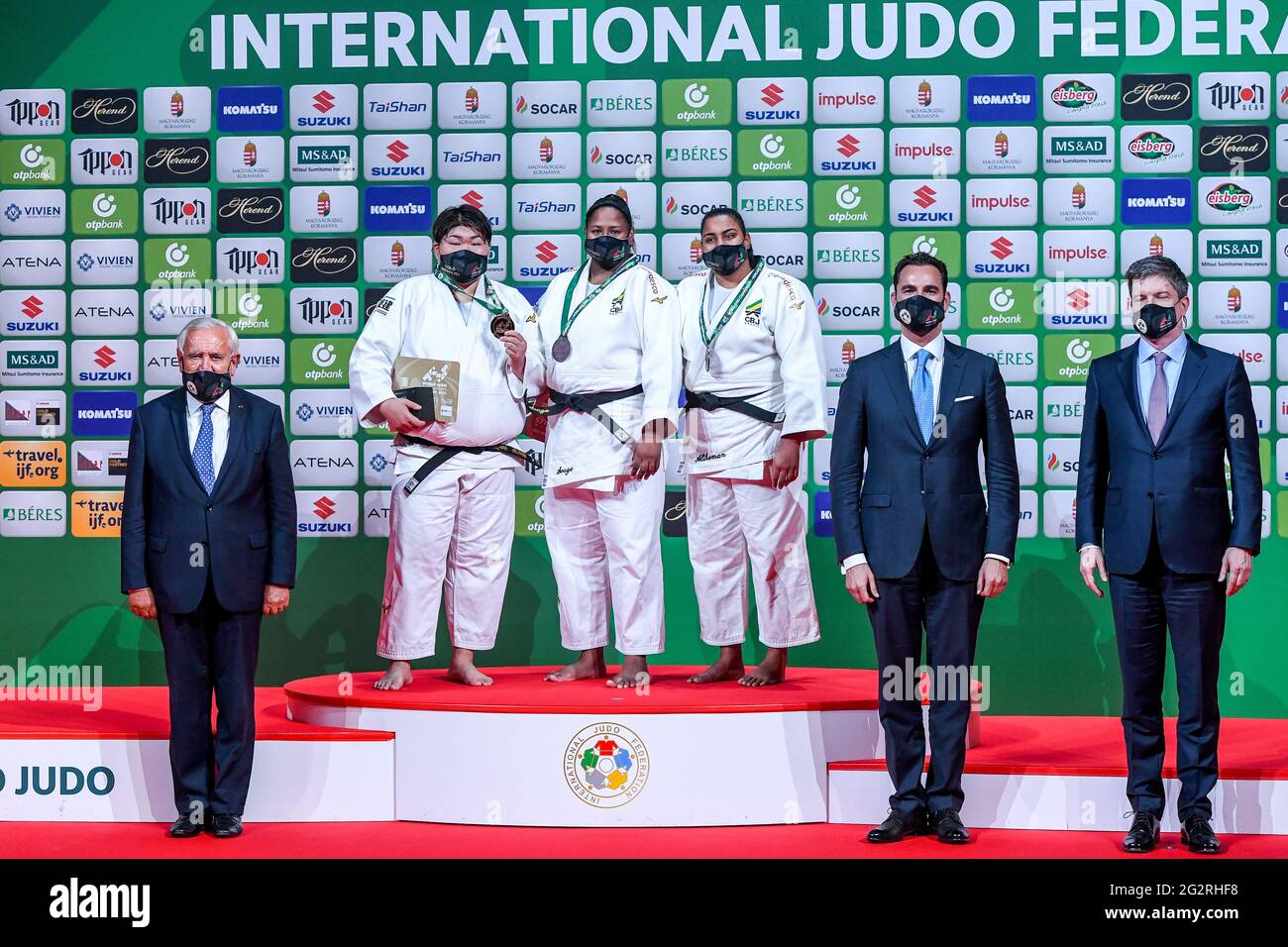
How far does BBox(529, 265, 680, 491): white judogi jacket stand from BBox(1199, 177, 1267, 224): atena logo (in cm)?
242

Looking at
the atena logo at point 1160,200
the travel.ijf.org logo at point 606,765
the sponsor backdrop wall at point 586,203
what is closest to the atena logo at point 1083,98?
the sponsor backdrop wall at point 586,203

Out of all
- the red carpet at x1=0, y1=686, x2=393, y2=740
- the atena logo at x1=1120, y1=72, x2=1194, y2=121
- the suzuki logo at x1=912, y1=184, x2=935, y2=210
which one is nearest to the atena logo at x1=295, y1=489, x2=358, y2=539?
the red carpet at x1=0, y1=686, x2=393, y2=740

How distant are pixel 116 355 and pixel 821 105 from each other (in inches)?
127

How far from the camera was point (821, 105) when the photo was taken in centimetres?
555

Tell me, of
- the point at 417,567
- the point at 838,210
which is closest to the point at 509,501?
the point at 417,567

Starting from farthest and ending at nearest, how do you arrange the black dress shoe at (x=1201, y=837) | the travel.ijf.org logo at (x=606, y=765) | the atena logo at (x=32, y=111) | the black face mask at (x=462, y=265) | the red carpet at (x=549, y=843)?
1. the atena logo at (x=32, y=111)
2. the black face mask at (x=462, y=265)
3. the travel.ijf.org logo at (x=606, y=765)
4. the red carpet at (x=549, y=843)
5. the black dress shoe at (x=1201, y=837)

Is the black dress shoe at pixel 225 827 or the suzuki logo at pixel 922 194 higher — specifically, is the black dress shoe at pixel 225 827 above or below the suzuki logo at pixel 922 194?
below

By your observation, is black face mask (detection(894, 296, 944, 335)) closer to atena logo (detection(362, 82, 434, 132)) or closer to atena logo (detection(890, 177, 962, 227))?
atena logo (detection(890, 177, 962, 227))

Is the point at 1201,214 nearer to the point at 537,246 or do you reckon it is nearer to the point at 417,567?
the point at 537,246

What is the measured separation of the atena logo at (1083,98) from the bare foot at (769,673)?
258 cm

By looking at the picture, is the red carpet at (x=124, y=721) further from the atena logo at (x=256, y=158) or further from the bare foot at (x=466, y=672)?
the atena logo at (x=256, y=158)

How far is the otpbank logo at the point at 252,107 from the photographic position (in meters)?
5.72

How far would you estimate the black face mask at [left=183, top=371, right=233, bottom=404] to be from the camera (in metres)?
4.05

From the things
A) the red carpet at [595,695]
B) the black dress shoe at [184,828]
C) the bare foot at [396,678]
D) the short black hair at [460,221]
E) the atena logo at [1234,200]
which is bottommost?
the black dress shoe at [184,828]
